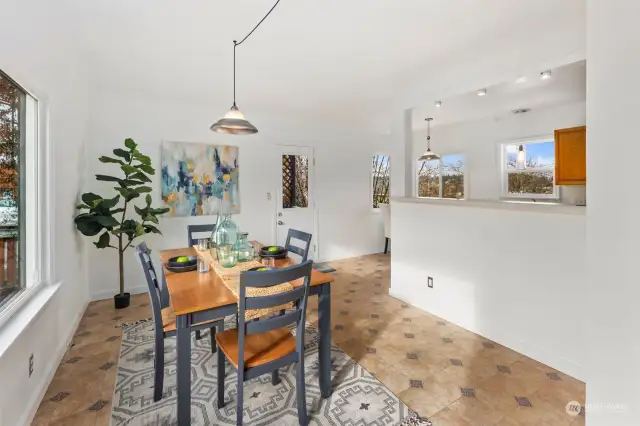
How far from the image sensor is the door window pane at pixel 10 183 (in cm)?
181

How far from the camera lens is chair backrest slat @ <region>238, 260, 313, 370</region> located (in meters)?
1.54

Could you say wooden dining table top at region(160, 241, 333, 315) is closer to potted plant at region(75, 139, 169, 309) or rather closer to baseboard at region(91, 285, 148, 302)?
potted plant at region(75, 139, 169, 309)

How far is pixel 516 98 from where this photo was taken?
14.2 ft

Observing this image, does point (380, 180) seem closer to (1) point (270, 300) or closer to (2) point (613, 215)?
(1) point (270, 300)

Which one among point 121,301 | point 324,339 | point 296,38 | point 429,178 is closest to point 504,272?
point 324,339

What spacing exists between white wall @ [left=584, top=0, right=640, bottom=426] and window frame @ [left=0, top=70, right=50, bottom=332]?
286 centimetres

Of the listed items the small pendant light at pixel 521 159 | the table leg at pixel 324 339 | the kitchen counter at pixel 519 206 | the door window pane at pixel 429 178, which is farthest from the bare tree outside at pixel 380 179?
the table leg at pixel 324 339

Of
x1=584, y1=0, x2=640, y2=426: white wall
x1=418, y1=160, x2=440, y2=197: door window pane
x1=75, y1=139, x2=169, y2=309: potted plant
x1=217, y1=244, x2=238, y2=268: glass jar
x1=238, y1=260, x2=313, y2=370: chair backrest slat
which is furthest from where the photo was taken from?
x1=418, y1=160, x2=440, y2=197: door window pane

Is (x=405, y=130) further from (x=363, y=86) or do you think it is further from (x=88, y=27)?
(x=88, y=27)

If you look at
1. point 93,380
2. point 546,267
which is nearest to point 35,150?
point 93,380

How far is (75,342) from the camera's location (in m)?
2.73

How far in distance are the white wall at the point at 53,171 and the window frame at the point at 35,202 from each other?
1.8 inches

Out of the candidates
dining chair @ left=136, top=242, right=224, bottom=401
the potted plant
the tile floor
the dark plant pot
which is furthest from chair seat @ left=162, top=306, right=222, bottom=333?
the dark plant pot

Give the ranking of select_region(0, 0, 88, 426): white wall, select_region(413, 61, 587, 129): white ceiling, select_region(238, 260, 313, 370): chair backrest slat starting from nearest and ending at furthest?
1. select_region(238, 260, 313, 370): chair backrest slat
2. select_region(0, 0, 88, 426): white wall
3. select_region(413, 61, 587, 129): white ceiling
